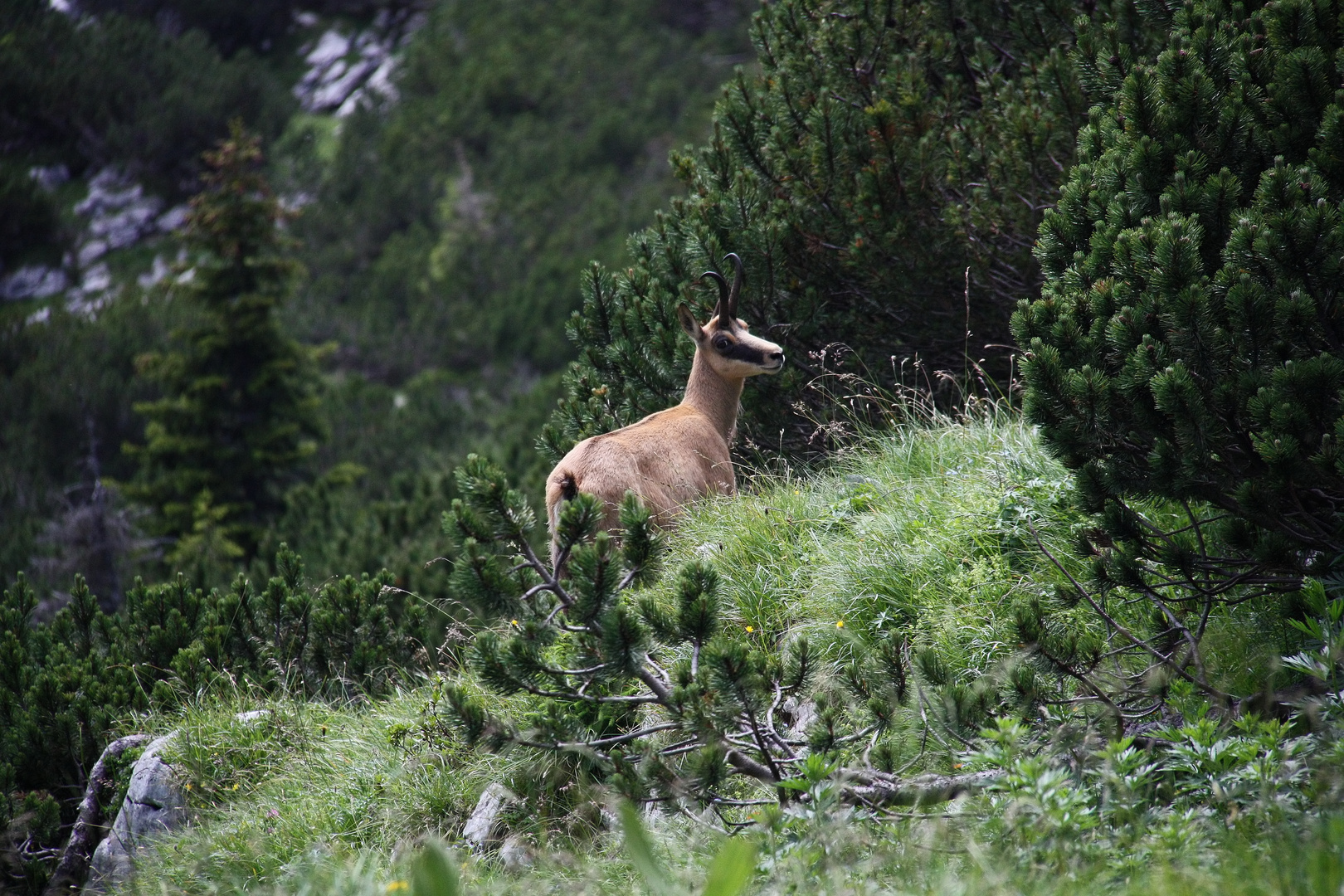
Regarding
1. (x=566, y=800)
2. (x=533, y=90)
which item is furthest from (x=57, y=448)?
(x=566, y=800)

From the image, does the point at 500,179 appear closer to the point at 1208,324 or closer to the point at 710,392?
the point at 710,392

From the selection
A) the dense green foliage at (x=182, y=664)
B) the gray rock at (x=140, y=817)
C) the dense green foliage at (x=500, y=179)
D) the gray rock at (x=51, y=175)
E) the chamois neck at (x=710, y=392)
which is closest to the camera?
the gray rock at (x=140, y=817)

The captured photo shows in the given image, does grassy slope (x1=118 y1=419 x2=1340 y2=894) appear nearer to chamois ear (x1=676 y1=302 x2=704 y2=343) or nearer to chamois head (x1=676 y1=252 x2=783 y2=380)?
chamois head (x1=676 y1=252 x2=783 y2=380)

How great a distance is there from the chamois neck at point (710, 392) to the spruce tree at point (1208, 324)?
3.26 metres

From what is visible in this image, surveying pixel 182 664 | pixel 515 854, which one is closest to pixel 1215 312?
pixel 515 854

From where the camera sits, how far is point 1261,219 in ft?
12.0

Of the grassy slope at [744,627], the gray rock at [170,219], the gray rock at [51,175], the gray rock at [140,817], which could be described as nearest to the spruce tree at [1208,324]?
the grassy slope at [744,627]

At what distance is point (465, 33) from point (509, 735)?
45608 mm

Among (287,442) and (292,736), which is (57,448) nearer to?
(287,442)

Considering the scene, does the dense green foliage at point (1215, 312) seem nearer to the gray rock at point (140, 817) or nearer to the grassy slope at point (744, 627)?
the grassy slope at point (744, 627)

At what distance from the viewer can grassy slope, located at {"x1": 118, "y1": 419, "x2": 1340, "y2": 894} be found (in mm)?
4477

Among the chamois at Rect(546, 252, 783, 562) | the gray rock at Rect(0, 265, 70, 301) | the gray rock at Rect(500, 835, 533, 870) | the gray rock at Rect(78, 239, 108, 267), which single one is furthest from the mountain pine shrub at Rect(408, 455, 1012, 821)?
the gray rock at Rect(78, 239, 108, 267)

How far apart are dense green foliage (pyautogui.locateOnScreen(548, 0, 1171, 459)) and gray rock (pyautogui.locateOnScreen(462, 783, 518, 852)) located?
3239 mm

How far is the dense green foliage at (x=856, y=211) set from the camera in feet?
24.3
